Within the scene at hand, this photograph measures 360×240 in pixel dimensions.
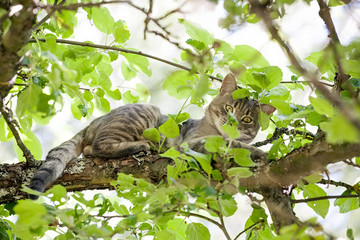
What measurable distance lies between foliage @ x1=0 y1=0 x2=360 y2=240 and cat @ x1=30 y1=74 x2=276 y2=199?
1.11ft

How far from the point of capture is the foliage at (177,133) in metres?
1.50

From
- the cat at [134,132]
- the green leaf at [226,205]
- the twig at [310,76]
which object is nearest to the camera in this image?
the twig at [310,76]

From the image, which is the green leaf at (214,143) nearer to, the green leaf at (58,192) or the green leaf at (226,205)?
the green leaf at (226,205)

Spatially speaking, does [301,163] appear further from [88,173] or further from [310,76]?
[88,173]

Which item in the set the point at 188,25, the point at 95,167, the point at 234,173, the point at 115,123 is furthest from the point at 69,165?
the point at 234,173

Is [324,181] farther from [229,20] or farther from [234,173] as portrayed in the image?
[229,20]

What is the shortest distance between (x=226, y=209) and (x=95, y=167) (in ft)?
4.02

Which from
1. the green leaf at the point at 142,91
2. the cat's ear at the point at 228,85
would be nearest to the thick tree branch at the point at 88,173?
the green leaf at the point at 142,91

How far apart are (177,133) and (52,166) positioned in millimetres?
1015

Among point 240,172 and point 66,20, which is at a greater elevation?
point 66,20

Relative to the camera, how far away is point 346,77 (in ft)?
6.50

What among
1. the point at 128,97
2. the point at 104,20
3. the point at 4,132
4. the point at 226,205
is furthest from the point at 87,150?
the point at 226,205

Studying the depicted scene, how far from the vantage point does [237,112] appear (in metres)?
4.00

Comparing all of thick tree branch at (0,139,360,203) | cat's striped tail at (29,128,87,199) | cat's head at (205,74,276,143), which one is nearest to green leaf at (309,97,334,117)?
thick tree branch at (0,139,360,203)
